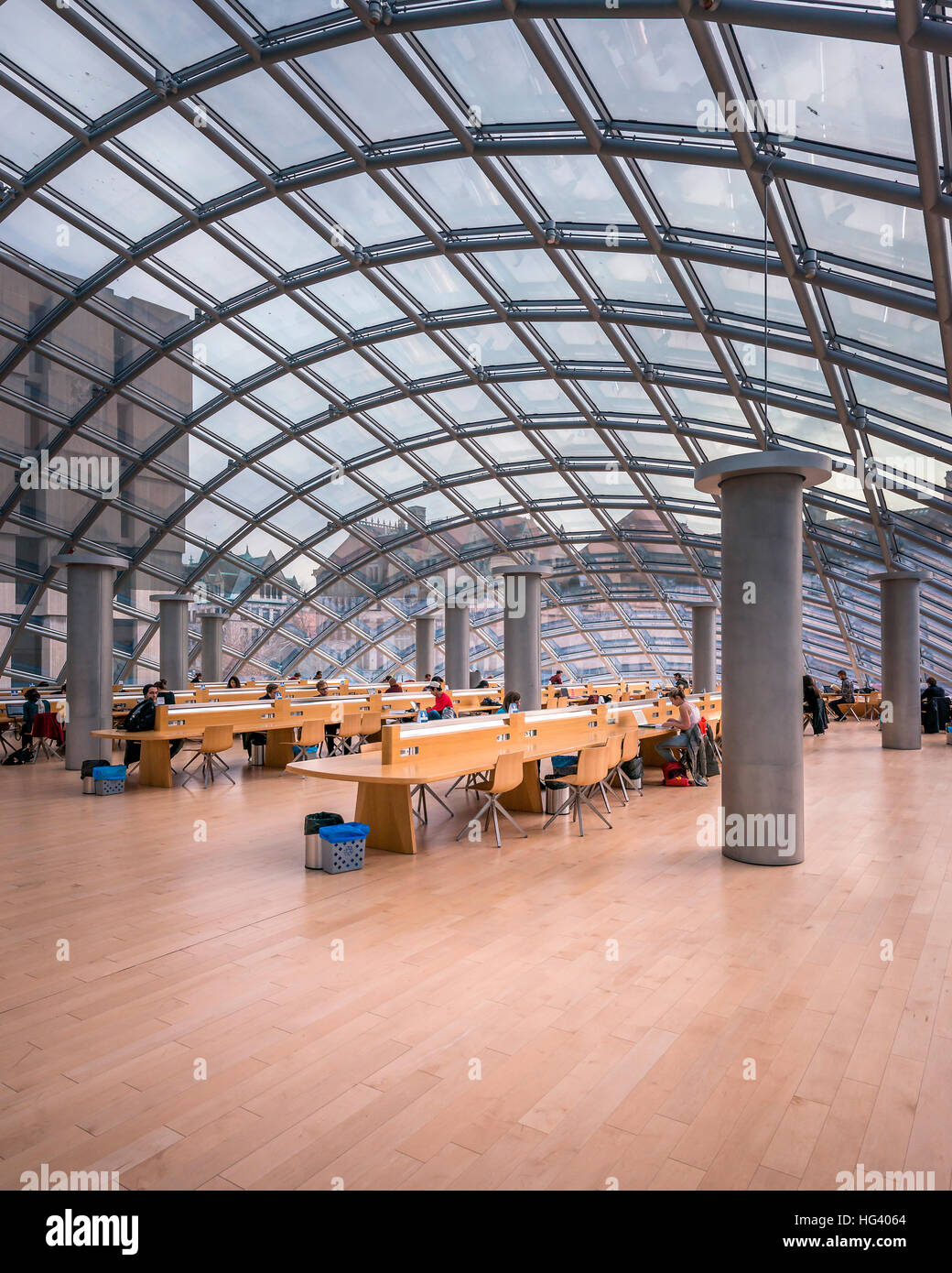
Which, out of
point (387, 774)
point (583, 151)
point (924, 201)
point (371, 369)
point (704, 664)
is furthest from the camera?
point (704, 664)

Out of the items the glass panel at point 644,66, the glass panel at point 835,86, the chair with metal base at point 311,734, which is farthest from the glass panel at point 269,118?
the chair with metal base at point 311,734

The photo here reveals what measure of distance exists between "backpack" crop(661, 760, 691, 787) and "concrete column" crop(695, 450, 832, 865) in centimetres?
506

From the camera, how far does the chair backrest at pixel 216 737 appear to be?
13.3 meters

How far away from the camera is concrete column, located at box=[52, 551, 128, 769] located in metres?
16.4

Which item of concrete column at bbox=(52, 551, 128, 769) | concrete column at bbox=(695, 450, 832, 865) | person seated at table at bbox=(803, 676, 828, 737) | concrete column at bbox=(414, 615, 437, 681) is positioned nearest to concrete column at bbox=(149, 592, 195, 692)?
concrete column at bbox=(414, 615, 437, 681)

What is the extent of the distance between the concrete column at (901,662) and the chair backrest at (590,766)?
12.0 meters

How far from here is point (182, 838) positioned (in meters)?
9.69

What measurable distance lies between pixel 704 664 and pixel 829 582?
612 cm

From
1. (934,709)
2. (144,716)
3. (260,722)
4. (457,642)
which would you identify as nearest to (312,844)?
(144,716)

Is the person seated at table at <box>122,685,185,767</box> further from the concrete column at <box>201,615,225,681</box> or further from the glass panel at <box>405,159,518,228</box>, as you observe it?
the concrete column at <box>201,615,225,681</box>
